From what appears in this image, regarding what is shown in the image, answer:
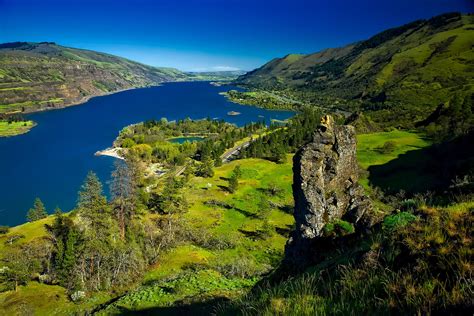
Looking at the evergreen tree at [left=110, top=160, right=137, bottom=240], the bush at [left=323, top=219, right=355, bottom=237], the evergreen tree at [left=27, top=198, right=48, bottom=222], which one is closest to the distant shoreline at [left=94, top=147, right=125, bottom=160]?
the evergreen tree at [left=27, top=198, right=48, bottom=222]

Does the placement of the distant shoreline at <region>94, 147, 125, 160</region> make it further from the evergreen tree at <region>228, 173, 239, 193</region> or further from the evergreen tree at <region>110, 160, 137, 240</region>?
the evergreen tree at <region>110, 160, 137, 240</region>

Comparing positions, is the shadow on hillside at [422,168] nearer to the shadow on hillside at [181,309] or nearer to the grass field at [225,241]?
the grass field at [225,241]

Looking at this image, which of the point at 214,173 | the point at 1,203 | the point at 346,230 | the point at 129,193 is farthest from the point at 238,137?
the point at 346,230

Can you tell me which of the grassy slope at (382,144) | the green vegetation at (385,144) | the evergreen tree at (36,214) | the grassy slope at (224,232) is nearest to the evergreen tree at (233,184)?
the grassy slope at (224,232)

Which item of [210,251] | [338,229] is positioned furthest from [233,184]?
[338,229]

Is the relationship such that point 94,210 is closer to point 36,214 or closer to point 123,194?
point 123,194
